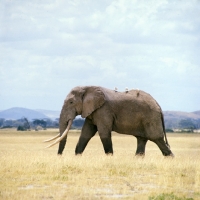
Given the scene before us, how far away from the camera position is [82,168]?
17.4m

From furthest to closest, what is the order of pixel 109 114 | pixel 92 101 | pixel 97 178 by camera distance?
pixel 109 114 → pixel 92 101 → pixel 97 178

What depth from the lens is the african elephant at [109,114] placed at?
70.8 feet

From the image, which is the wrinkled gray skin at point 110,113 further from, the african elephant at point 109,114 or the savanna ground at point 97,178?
the savanna ground at point 97,178

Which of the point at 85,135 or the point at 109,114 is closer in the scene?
the point at 109,114

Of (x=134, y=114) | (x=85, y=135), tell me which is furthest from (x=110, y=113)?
(x=85, y=135)

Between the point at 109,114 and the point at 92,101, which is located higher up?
the point at 92,101

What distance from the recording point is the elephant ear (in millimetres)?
21547

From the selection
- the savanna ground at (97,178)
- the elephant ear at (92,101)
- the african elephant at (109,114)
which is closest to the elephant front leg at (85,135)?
the african elephant at (109,114)

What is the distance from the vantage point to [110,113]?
2172 cm

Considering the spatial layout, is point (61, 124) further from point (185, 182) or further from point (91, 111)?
point (185, 182)

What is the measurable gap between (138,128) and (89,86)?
2.20 meters

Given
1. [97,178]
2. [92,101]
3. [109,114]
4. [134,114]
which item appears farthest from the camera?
[134,114]

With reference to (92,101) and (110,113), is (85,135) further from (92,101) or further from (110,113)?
(92,101)

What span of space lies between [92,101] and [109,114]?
720mm
